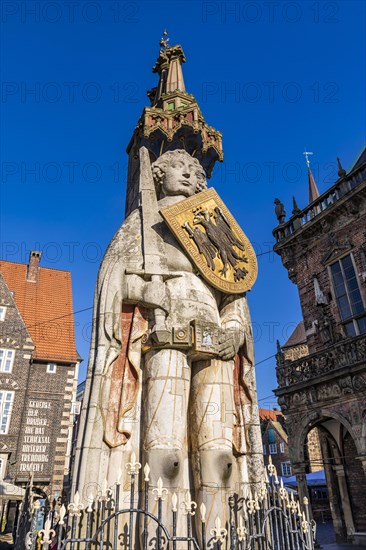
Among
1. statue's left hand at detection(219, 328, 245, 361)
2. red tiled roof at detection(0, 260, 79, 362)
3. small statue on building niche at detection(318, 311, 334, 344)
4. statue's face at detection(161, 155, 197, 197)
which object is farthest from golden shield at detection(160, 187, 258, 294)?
red tiled roof at detection(0, 260, 79, 362)

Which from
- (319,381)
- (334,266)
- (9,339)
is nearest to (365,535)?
(319,381)

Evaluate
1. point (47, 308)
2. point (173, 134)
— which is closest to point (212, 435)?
point (173, 134)

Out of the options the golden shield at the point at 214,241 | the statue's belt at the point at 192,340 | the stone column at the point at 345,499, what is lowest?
the stone column at the point at 345,499

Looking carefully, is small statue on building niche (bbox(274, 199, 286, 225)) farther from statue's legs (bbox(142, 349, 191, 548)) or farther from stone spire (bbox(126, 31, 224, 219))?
statue's legs (bbox(142, 349, 191, 548))

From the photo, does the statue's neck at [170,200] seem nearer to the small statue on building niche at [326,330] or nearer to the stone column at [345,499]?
the small statue on building niche at [326,330]

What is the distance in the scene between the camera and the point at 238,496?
14.1 ft

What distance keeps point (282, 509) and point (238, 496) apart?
1.93 ft

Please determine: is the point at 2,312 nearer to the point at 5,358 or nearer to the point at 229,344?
the point at 5,358

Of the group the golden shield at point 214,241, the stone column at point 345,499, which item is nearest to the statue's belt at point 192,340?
the golden shield at point 214,241

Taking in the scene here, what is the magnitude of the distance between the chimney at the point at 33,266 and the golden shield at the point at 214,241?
21710 millimetres

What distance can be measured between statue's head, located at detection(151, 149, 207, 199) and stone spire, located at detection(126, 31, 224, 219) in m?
1.37

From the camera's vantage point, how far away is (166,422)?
4102 mm

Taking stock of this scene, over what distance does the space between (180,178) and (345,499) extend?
14.2 metres

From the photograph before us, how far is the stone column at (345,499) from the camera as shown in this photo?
14266mm
